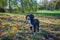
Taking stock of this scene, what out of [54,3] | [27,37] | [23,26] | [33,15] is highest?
[54,3]

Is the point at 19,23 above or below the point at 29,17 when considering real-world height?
below

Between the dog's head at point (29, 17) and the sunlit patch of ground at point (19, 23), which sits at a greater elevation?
the dog's head at point (29, 17)

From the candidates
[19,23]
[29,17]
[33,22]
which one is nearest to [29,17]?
[29,17]

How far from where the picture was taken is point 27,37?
7.73 ft

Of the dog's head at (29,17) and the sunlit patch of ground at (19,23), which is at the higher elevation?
the dog's head at (29,17)

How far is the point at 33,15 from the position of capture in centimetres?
248

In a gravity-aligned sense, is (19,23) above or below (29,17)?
below

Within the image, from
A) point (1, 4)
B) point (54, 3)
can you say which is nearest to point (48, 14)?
point (54, 3)

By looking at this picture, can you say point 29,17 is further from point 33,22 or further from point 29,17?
point 33,22

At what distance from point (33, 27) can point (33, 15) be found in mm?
192

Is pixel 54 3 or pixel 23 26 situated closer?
pixel 23 26

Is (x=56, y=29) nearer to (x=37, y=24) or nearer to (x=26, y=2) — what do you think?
(x=37, y=24)

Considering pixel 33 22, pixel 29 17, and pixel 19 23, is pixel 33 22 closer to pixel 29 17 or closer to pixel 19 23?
pixel 29 17

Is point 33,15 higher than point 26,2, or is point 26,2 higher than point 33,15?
point 26,2
